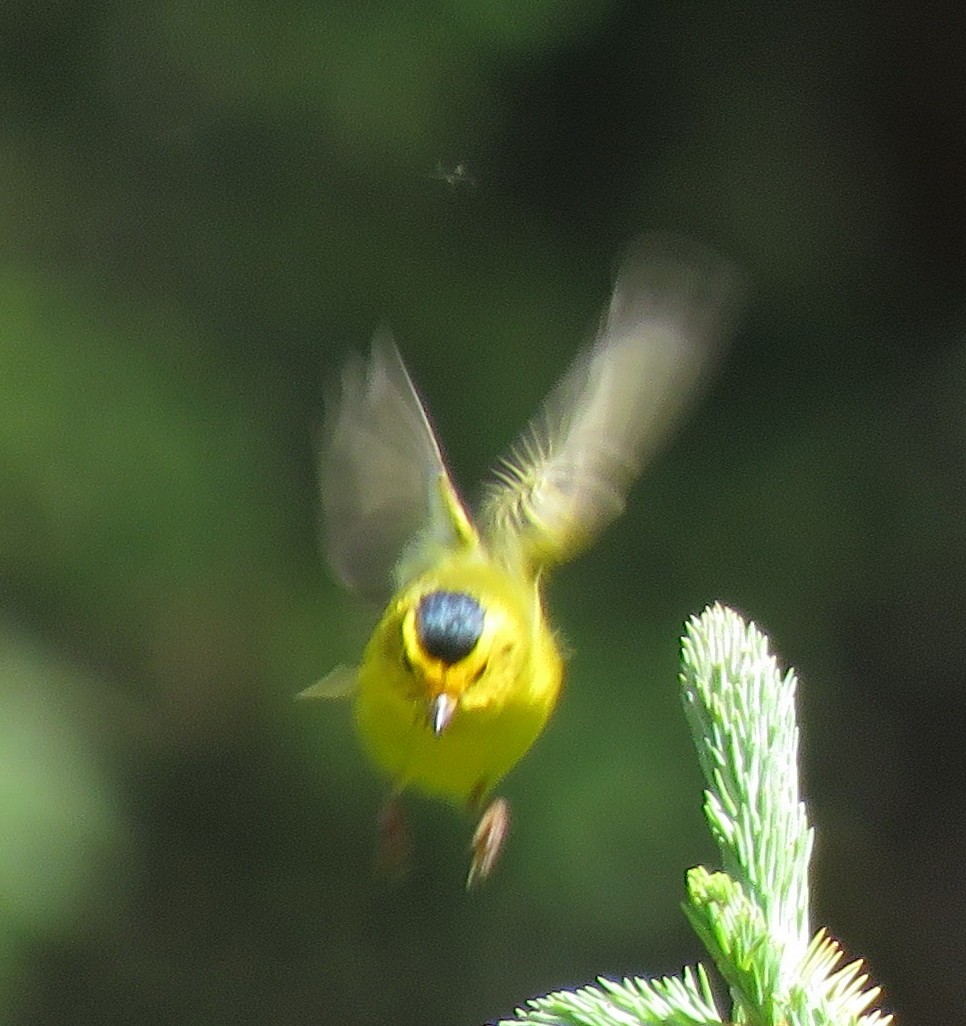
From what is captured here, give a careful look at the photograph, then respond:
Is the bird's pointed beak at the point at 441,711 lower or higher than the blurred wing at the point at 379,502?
lower

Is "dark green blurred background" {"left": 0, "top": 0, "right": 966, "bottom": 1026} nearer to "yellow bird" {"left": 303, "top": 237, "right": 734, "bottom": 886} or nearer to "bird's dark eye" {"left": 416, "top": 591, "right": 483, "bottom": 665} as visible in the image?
"yellow bird" {"left": 303, "top": 237, "right": 734, "bottom": 886}

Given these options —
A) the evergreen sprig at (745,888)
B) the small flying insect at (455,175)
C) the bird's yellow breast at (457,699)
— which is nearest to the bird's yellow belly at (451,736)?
the bird's yellow breast at (457,699)

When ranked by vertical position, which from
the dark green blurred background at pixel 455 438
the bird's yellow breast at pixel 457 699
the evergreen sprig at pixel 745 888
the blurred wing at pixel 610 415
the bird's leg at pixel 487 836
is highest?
the dark green blurred background at pixel 455 438

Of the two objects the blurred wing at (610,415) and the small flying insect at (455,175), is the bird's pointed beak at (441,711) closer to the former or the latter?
the blurred wing at (610,415)

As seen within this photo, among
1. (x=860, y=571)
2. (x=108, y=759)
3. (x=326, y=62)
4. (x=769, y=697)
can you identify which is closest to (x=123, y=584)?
(x=108, y=759)

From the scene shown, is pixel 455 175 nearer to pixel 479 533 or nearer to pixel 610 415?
pixel 479 533

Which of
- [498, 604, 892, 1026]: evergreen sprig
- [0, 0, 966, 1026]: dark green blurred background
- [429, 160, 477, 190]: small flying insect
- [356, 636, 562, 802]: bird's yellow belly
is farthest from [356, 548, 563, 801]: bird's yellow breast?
[429, 160, 477, 190]: small flying insect
